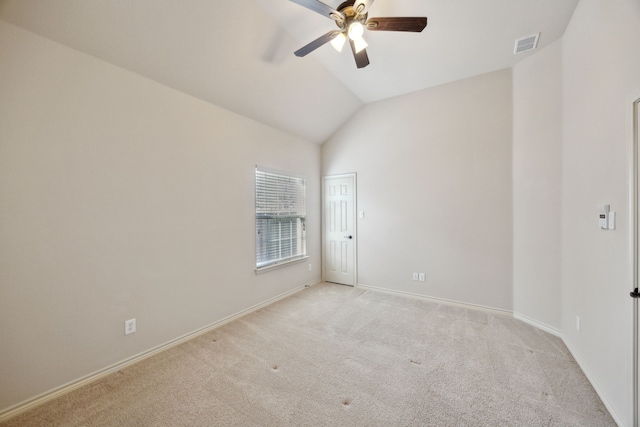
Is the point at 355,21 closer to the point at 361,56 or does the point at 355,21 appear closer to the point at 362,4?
the point at 362,4

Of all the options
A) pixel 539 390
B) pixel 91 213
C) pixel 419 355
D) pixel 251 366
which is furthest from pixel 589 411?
pixel 91 213

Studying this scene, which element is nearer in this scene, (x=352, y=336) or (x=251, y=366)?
(x=251, y=366)

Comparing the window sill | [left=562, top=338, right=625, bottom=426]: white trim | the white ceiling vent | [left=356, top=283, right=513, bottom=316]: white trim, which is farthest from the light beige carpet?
the white ceiling vent

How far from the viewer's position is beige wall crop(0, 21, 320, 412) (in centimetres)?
170

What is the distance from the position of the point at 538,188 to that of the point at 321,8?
3.02m

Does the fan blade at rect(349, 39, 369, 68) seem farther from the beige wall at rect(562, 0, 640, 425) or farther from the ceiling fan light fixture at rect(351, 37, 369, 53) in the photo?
the beige wall at rect(562, 0, 640, 425)

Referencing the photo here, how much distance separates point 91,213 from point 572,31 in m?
4.69

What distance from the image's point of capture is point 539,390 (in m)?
1.89

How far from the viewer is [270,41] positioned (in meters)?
2.57

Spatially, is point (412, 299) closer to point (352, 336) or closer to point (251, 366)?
point (352, 336)

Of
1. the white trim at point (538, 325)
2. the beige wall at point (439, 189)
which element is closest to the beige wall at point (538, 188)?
the white trim at point (538, 325)

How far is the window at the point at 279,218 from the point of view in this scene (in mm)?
3574

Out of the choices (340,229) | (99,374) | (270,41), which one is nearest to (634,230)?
(270,41)

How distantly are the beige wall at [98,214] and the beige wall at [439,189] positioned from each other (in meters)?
2.35
